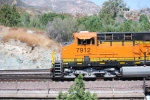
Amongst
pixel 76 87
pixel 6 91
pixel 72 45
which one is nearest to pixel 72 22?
pixel 72 45

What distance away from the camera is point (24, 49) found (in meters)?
30.8

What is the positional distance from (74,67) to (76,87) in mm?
10305

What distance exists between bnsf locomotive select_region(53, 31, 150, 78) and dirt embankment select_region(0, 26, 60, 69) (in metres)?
9.52

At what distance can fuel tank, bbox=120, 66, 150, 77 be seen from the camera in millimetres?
18906

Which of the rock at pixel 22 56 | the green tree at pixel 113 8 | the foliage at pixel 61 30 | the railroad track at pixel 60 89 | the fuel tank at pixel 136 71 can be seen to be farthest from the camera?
the green tree at pixel 113 8

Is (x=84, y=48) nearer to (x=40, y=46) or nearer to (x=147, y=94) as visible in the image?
(x=147, y=94)

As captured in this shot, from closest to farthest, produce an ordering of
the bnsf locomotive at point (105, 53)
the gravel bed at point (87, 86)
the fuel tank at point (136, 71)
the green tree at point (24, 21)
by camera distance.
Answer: the gravel bed at point (87, 86), the fuel tank at point (136, 71), the bnsf locomotive at point (105, 53), the green tree at point (24, 21)

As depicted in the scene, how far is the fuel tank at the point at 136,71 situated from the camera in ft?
62.0

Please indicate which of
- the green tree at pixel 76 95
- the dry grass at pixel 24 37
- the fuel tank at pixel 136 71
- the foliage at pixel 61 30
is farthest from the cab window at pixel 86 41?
the foliage at pixel 61 30

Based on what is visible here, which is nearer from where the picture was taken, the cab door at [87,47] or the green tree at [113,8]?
the cab door at [87,47]

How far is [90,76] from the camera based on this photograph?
63.9ft

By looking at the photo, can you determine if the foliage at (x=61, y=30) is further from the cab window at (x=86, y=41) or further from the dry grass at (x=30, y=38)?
the cab window at (x=86, y=41)

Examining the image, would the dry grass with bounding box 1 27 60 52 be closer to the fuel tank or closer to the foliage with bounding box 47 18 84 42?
the foliage with bounding box 47 18 84 42

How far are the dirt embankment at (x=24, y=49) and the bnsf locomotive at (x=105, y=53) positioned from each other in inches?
375
